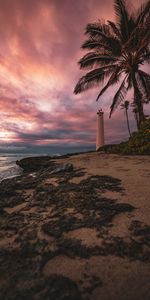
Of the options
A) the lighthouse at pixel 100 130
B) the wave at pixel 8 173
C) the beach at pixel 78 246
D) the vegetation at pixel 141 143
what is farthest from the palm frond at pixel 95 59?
the beach at pixel 78 246

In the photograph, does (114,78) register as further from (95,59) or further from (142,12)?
(142,12)

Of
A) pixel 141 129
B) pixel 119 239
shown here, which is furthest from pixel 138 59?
pixel 119 239

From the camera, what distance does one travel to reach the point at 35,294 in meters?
1.01

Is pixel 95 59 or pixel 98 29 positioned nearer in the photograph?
pixel 98 29

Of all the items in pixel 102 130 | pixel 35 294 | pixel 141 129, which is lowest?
pixel 35 294

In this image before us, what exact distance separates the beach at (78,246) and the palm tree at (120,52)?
8969 mm

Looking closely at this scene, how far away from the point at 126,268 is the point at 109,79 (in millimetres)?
11282

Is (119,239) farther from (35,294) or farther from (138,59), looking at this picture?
(138,59)

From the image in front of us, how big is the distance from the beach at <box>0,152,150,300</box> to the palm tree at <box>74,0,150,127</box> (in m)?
8.97

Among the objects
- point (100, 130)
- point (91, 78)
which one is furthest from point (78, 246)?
point (100, 130)

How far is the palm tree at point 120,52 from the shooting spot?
30.0ft

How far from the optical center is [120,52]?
998 cm

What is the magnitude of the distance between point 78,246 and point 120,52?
1133cm

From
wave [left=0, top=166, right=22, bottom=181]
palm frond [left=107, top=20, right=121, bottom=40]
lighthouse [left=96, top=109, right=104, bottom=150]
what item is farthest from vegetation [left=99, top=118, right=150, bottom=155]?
lighthouse [left=96, top=109, right=104, bottom=150]
